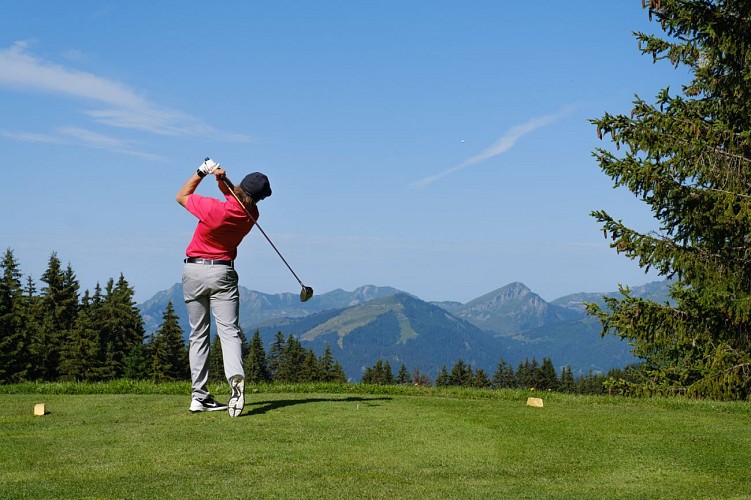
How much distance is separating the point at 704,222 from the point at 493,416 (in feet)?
45.9

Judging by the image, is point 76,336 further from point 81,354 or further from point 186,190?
A: point 186,190

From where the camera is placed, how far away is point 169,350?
68.6 m

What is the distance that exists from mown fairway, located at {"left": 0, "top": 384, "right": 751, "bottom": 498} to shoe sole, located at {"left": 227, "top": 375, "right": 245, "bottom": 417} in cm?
16

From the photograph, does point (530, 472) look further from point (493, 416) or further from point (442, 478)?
point (493, 416)

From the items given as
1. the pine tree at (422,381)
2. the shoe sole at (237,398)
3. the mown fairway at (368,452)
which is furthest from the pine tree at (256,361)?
the mown fairway at (368,452)

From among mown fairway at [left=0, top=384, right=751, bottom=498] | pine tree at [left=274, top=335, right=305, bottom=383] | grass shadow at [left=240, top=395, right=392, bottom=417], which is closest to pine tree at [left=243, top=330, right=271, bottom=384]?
pine tree at [left=274, top=335, right=305, bottom=383]

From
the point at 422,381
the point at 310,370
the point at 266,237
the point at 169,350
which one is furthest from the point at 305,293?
the point at 310,370

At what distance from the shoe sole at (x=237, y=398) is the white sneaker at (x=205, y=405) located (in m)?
0.47

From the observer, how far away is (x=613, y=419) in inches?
359

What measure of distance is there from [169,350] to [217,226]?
62.1 metres

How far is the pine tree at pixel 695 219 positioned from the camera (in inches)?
814

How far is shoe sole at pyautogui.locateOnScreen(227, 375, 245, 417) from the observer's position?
908 centimetres

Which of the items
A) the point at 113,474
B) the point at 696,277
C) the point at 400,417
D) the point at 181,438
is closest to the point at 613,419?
the point at 400,417

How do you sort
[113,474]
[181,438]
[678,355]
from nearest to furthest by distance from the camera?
[113,474]
[181,438]
[678,355]
